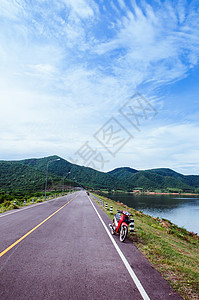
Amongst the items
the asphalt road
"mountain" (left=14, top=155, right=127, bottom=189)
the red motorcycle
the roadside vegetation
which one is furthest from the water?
"mountain" (left=14, top=155, right=127, bottom=189)

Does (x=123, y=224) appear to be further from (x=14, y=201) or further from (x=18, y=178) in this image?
(x=18, y=178)

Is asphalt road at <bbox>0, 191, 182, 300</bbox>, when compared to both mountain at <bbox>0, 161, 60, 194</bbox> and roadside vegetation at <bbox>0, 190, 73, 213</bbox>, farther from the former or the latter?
→ mountain at <bbox>0, 161, 60, 194</bbox>

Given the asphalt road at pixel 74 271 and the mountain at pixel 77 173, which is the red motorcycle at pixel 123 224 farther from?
the mountain at pixel 77 173

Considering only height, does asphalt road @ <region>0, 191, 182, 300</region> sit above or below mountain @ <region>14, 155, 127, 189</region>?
below

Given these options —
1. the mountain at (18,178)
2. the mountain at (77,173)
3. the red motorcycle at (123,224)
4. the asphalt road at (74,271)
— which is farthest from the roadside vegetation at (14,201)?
the mountain at (77,173)

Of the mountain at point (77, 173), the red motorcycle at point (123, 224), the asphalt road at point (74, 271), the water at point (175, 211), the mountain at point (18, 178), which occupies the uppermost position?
the mountain at point (77, 173)

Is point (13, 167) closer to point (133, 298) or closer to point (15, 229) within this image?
point (15, 229)

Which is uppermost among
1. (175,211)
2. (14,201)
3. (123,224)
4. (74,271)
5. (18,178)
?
(18,178)

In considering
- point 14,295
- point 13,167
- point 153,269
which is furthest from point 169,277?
point 13,167

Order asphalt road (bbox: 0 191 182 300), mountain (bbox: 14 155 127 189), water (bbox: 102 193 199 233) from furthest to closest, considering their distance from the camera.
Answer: mountain (bbox: 14 155 127 189), water (bbox: 102 193 199 233), asphalt road (bbox: 0 191 182 300)

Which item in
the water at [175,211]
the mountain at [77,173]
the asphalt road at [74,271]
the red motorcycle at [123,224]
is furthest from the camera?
the mountain at [77,173]

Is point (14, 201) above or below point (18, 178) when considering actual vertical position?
below

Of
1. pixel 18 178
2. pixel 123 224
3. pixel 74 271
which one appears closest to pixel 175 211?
pixel 123 224

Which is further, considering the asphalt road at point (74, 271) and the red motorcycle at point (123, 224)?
the red motorcycle at point (123, 224)
